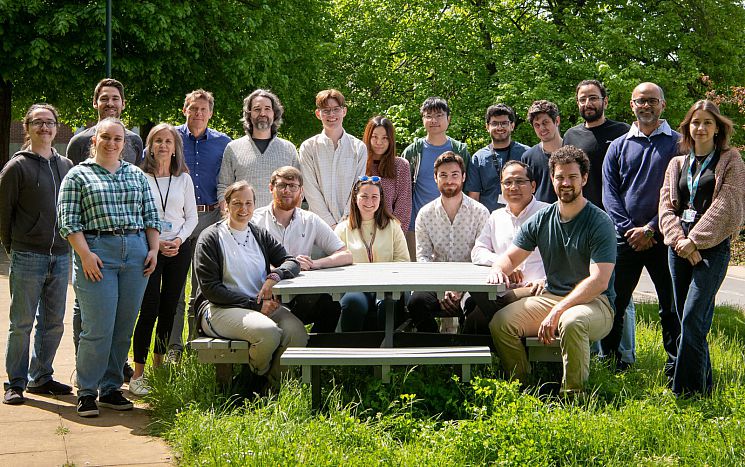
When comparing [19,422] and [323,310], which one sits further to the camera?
[323,310]

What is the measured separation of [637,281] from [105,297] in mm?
3885

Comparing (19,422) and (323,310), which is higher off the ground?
(323,310)

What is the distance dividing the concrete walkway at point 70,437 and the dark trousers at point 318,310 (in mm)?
1326

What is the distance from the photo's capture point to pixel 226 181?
24.0 ft

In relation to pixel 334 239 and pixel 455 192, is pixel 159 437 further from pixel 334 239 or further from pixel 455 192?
pixel 455 192

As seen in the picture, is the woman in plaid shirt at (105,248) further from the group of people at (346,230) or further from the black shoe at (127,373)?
the black shoe at (127,373)

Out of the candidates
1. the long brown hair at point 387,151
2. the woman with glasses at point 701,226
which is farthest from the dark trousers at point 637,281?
the long brown hair at point 387,151

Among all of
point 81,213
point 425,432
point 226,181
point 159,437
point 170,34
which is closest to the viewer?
point 425,432

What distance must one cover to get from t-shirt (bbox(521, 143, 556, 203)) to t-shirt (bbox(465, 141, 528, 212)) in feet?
0.81

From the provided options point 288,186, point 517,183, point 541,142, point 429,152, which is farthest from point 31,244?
point 541,142

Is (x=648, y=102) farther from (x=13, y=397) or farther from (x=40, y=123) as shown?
(x=13, y=397)

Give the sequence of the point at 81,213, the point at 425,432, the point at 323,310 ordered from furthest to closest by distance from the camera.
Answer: the point at 323,310
the point at 81,213
the point at 425,432

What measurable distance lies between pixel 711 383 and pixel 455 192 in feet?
7.71

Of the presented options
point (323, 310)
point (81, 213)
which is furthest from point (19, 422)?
point (323, 310)
